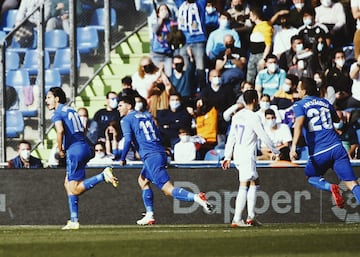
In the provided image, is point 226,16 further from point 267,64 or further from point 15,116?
point 15,116

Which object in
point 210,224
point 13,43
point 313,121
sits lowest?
point 210,224

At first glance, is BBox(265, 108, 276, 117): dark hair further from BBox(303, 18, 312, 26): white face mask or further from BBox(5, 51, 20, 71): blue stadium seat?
BBox(5, 51, 20, 71): blue stadium seat

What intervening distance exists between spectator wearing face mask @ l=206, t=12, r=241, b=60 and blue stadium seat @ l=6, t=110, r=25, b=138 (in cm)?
348

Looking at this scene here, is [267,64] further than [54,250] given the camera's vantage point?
Yes

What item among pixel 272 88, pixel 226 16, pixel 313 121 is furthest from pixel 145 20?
pixel 313 121

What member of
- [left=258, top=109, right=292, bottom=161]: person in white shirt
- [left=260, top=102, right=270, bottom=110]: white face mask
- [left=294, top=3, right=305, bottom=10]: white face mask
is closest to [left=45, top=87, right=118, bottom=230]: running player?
[left=258, top=109, right=292, bottom=161]: person in white shirt

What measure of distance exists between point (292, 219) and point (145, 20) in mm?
5116

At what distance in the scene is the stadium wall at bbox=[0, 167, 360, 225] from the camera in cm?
1692

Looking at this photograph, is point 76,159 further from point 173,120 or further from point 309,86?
point 173,120

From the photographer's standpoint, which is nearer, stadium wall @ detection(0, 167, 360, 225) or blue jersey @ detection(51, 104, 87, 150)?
blue jersey @ detection(51, 104, 87, 150)

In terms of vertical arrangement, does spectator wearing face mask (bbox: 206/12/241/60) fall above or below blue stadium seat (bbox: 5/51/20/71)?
above

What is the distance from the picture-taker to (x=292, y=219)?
55.5ft

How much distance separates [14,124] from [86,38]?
208cm

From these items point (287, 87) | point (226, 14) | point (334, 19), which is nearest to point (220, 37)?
point (226, 14)
